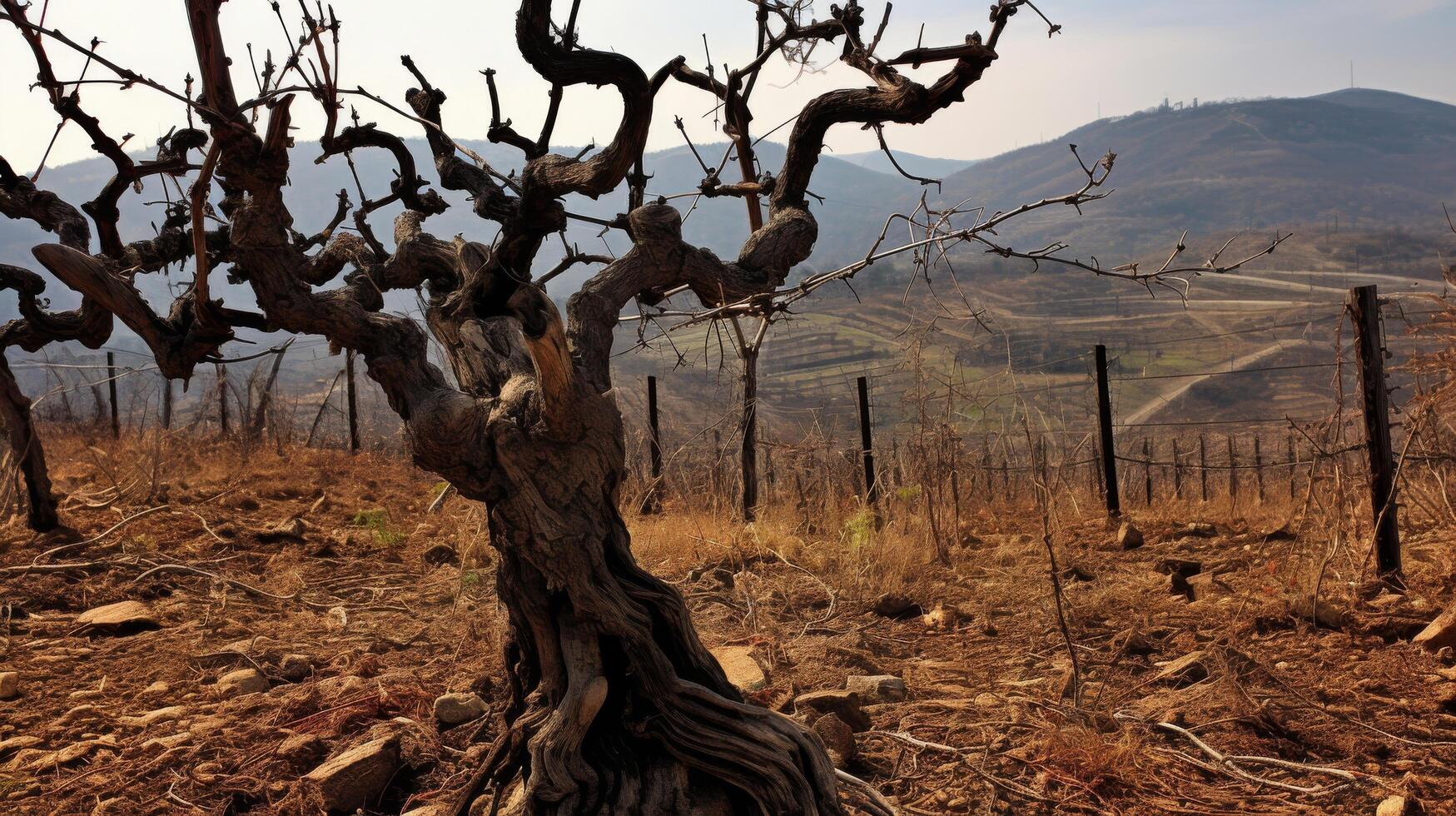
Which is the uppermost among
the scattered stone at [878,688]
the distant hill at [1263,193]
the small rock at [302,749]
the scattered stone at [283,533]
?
the distant hill at [1263,193]

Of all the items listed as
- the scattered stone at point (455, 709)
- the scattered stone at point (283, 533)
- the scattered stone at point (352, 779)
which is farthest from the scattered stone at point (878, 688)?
the scattered stone at point (283, 533)

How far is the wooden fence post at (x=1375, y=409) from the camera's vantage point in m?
5.67

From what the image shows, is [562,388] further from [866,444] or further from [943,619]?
[866,444]

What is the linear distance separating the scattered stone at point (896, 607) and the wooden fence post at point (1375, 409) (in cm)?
277

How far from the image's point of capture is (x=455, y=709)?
4125 millimetres

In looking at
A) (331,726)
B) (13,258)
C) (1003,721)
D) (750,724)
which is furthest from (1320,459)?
(13,258)

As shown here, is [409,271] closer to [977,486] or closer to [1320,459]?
[1320,459]

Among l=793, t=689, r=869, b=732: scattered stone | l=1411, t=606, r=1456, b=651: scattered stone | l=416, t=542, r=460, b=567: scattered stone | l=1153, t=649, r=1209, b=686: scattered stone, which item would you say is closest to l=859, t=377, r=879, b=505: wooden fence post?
l=416, t=542, r=460, b=567: scattered stone

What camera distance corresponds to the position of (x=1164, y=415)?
59.3 metres

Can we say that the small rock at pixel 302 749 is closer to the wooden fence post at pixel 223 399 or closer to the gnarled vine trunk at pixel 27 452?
the gnarled vine trunk at pixel 27 452

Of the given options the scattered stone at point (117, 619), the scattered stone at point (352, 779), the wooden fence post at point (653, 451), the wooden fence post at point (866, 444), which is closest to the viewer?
the scattered stone at point (352, 779)

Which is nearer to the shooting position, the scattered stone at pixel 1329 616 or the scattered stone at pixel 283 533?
the scattered stone at pixel 1329 616

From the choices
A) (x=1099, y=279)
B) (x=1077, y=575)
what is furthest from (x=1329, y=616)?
(x=1099, y=279)

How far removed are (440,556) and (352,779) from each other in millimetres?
4166
